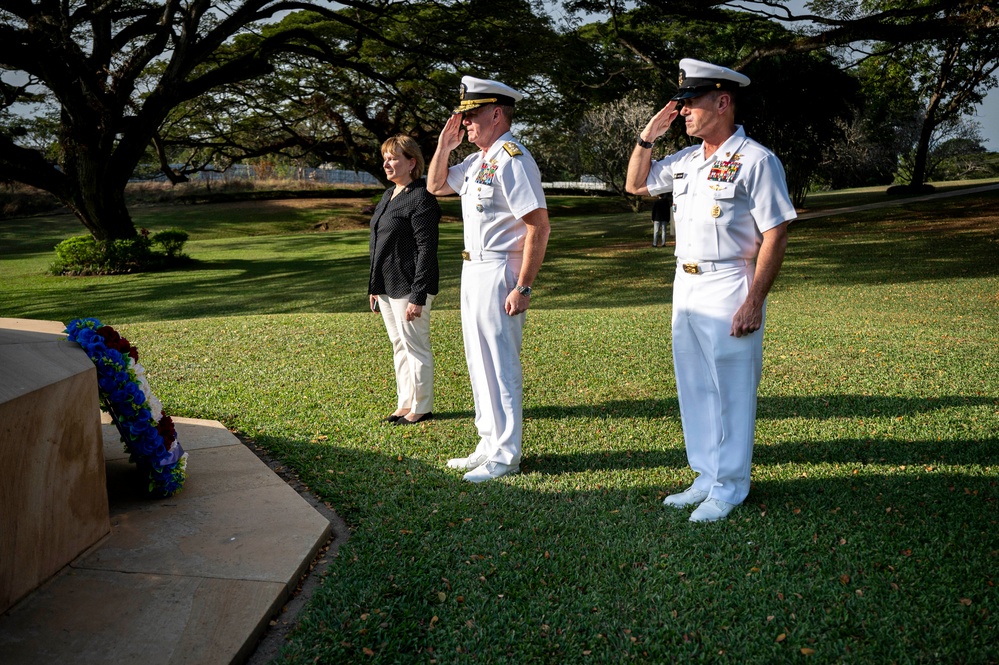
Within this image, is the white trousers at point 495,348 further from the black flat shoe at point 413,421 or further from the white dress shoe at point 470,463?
the black flat shoe at point 413,421

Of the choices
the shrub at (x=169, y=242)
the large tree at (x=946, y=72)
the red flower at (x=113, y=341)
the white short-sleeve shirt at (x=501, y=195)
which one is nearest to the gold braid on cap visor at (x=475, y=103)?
the white short-sleeve shirt at (x=501, y=195)

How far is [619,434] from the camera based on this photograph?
5.71 m

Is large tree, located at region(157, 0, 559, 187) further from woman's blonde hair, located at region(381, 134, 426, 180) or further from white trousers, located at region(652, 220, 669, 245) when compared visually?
woman's blonde hair, located at region(381, 134, 426, 180)

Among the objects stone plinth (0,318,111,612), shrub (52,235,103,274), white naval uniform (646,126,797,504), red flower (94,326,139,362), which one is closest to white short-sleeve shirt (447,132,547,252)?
white naval uniform (646,126,797,504)

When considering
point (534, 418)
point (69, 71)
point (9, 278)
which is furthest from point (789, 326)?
point (9, 278)

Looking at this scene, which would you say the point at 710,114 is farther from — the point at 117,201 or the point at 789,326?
the point at 117,201

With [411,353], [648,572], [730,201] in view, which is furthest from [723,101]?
[411,353]

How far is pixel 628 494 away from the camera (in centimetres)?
450

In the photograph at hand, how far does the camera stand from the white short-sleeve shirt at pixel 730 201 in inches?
150

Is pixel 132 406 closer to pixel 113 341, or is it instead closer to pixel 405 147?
pixel 113 341

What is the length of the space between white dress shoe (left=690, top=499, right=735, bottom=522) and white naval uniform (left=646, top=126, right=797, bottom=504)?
0.05 m

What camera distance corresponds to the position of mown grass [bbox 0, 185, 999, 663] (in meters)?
3.16

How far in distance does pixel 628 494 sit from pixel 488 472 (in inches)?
32.3

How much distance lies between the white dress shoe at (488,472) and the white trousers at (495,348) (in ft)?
0.11
